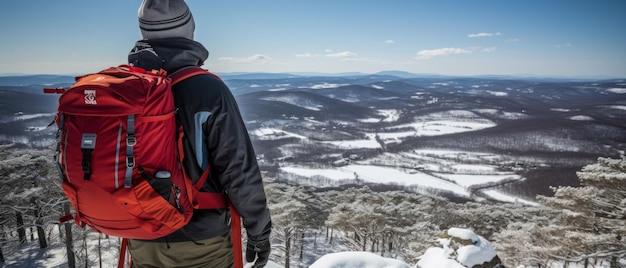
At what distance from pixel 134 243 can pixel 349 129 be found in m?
167

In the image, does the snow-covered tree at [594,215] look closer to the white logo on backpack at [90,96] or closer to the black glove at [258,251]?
the black glove at [258,251]

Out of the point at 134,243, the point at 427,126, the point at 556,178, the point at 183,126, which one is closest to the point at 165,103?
the point at 183,126

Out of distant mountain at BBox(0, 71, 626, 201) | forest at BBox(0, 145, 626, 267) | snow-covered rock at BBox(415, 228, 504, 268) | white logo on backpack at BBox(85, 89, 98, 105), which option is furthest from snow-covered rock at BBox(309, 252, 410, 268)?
distant mountain at BBox(0, 71, 626, 201)

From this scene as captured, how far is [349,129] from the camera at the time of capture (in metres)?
168

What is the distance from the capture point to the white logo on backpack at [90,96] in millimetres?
1285

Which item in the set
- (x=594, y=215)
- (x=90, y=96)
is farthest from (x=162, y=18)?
(x=594, y=215)

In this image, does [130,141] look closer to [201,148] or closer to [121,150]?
[121,150]

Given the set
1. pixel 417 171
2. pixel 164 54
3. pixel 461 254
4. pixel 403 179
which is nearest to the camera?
pixel 164 54

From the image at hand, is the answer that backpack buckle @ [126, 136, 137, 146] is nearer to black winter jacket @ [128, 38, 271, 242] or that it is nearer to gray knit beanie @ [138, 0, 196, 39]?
black winter jacket @ [128, 38, 271, 242]

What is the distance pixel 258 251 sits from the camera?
1.81 m

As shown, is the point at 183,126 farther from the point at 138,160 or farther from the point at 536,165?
the point at 536,165

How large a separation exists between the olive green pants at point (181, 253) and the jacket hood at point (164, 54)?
3.04 feet

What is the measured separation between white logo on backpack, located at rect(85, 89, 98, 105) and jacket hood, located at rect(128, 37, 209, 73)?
32cm

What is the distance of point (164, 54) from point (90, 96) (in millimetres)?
432
